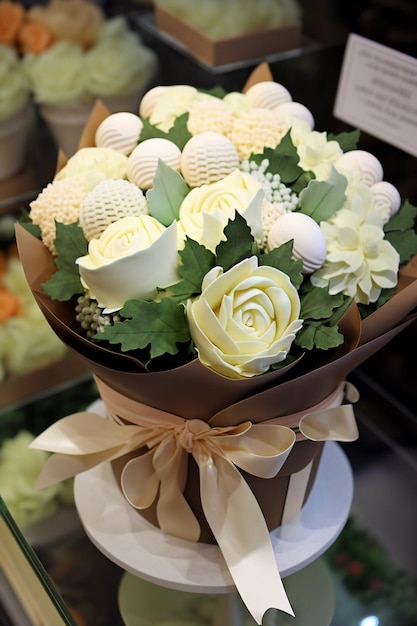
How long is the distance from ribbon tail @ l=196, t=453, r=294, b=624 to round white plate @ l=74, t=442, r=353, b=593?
0.14 feet

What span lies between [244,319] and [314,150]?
0.20 m

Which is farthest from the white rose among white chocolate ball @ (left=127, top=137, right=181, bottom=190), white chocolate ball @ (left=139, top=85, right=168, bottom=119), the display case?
white chocolate ball @ (left=127, top=137, right=181, bottom=190)

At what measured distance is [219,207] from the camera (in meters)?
0.59

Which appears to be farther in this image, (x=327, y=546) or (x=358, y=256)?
(x=327, y=546)

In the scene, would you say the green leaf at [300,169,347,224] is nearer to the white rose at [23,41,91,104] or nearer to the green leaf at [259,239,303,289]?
the green leaf at [259,239,303,289]

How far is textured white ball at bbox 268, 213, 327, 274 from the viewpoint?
589 mm

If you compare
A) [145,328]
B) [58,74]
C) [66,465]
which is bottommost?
[66,465]

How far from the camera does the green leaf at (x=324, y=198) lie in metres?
0.63

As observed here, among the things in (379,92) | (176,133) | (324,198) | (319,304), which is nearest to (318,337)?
(319,304)

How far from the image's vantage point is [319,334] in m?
0.57

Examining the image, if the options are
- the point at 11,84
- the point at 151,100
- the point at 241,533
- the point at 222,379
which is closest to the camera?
the point at 222,379

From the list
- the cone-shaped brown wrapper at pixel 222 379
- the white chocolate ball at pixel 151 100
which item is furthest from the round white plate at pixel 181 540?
the white chocolate ball at pixel 151 100

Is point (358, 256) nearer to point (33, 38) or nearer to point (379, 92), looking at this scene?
point (379, 92)

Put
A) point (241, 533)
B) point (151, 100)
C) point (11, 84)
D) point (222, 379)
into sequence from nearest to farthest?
point (222, 379) → point (241, 533) → point (151, 100) → point (11, 84)
